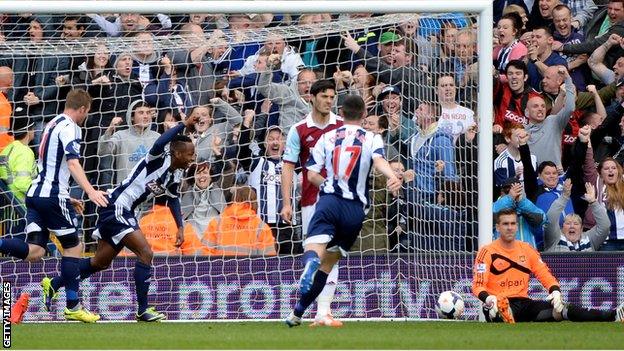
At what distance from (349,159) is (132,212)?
2.51 metres

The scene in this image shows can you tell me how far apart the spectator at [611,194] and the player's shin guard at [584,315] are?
2.14 meters

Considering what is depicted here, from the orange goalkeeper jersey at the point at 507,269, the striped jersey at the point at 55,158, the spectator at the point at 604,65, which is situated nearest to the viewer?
the striped jersey at the point at 55,158

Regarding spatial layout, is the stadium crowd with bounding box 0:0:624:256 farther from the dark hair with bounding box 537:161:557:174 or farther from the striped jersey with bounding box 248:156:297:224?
the dark hair with bounding box 537:161:557:174

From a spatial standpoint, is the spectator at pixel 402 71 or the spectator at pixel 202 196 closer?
the spectator at pixel 402 71

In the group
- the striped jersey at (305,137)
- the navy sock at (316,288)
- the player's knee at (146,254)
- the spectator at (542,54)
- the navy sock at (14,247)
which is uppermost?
the spectator at (542,54)

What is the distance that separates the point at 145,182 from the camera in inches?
485

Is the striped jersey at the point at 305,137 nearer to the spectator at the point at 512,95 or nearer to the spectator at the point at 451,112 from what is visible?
the spectator at the point at 451,112

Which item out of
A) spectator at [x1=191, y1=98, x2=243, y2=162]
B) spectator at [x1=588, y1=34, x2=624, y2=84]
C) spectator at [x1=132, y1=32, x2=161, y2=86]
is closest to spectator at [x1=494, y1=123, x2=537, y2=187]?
spectator at [x1=588, y1=34, x2=624, y2=84]

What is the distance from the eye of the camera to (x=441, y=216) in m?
13.5

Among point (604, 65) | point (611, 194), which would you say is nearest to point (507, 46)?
point (604, 65)

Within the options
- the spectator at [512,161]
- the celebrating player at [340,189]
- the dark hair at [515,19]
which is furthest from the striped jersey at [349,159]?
the dark hair at [515,19]

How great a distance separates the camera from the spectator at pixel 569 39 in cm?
1572

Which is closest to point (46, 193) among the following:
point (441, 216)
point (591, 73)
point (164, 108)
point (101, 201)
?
point (101, 201)

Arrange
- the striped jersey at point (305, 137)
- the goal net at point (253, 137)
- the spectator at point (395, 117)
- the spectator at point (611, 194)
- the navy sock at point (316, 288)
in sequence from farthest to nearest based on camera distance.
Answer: the spectator at point (611, 194) → the spectator at point (395, 117) → the goal net at point (253, 137) → the striped jersey at point (305, 137) → the navy sock at point (316, 288)
